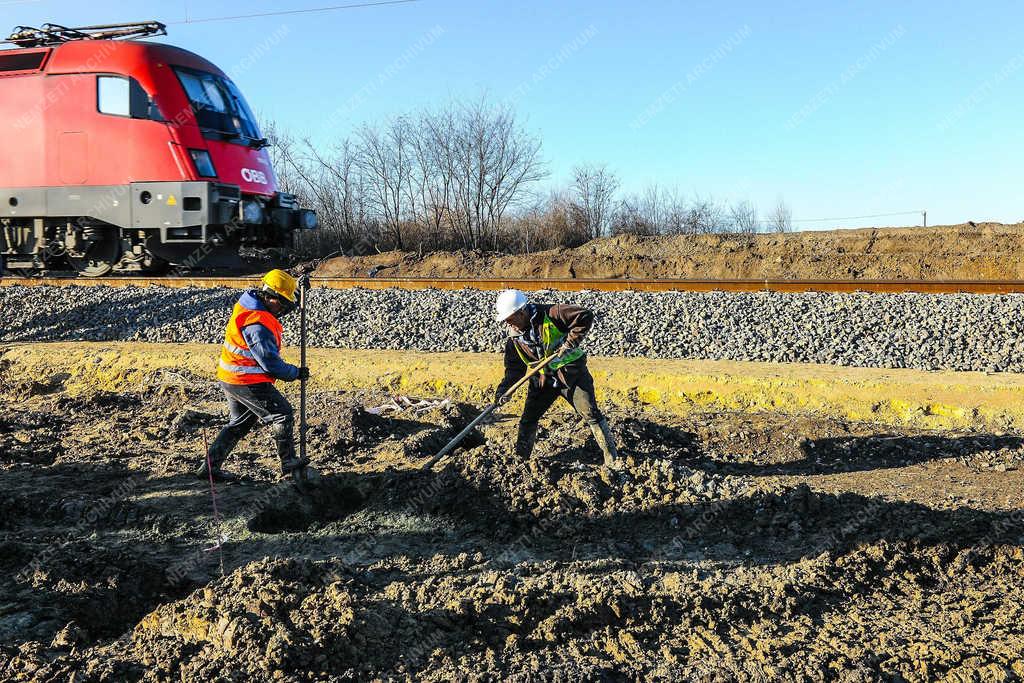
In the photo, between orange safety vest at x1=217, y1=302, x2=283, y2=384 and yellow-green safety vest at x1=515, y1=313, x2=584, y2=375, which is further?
yellow-green safety vest at x1=515, y1=313, x2=584, y2=375

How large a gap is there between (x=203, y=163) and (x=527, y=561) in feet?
30.1

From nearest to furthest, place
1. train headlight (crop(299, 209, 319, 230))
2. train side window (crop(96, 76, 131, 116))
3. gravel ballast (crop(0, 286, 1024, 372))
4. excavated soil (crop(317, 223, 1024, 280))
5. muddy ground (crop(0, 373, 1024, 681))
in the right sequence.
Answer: muddy ground (crop(0, 373, 1024, 681)) < gravel ballast (crop(0, 286, 1024, 372)) < train side window (crop(96, 76, 131, 116)) < train headlight (crop(299, 209, 319, 230)) < excavated soil (crop(317, 223, 1024, 280))

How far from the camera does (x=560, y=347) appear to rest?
5.94 m

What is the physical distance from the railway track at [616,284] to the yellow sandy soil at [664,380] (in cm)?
269

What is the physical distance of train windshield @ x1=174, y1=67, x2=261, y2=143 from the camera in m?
11.8

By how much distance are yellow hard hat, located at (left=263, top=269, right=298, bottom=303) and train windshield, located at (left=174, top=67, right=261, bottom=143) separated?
23.4ft

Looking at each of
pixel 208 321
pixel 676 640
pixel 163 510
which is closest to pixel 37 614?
pixel 163 510

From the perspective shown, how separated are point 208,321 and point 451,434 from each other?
18.0ft

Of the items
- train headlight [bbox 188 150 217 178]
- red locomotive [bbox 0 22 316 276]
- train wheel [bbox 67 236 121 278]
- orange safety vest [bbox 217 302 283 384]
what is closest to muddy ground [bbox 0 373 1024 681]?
orange safety vest [bbox 217 302 283 384]

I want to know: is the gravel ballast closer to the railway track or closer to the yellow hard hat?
the railway track

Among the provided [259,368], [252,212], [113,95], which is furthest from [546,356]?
[113,95]

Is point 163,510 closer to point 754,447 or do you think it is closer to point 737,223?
point 754,447

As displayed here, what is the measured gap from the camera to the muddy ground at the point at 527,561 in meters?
3.52

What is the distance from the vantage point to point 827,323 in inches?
373
